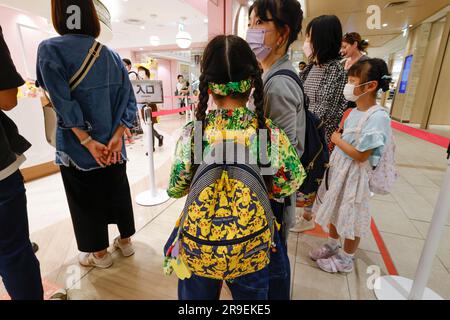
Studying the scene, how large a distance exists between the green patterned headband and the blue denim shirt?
0.80 meters

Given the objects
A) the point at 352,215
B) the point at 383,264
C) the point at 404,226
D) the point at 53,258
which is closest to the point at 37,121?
the point at 53,258

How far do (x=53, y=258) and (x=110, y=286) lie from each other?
631mm

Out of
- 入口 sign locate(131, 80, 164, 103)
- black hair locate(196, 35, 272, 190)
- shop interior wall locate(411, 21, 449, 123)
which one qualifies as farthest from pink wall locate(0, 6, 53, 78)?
shop interior wall locate(411, 21, 449, 123)

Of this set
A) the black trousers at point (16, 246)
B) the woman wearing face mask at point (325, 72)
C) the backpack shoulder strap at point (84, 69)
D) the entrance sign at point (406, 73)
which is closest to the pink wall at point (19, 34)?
the backpack shoulder strap at point (84, 69)

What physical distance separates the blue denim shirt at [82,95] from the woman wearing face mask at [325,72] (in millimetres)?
1230

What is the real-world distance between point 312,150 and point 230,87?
53 cm

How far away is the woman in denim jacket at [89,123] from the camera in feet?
3.75

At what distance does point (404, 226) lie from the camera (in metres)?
2.26

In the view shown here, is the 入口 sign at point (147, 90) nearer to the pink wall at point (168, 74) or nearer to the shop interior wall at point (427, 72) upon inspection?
the shop interior wall at point (427, 72)

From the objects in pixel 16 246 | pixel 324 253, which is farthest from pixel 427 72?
pixel 16 246

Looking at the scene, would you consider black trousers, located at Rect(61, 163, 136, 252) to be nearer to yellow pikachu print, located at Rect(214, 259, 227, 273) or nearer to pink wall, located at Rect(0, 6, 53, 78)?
yellow pikachu print, located at Rect(214, 259, 227, 273)

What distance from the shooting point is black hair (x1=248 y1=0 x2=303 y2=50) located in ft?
2.93

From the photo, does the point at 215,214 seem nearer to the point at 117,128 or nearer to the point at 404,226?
the point at 117,128

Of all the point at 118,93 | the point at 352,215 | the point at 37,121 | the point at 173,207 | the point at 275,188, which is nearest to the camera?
the point at 275,188
